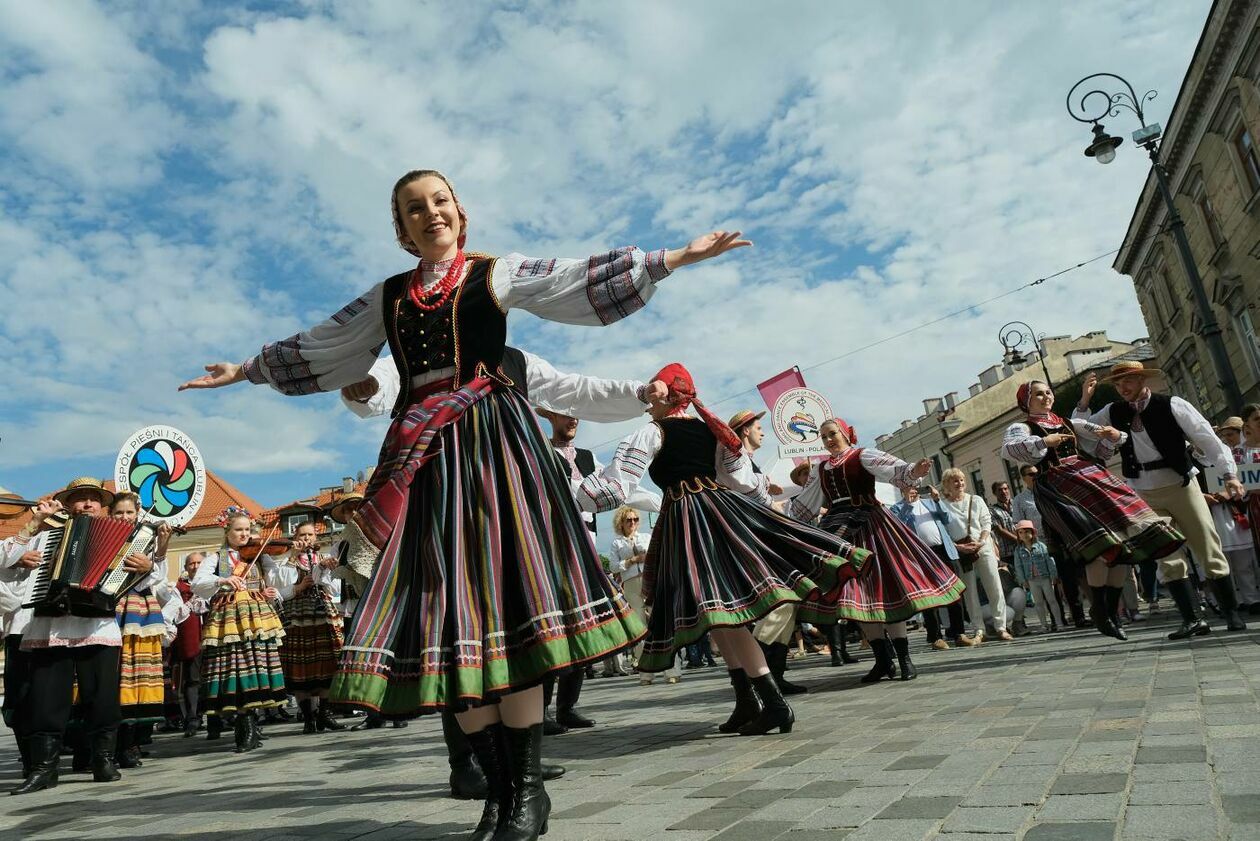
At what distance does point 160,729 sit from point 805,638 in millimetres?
8814

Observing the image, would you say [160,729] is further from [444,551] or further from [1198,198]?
[1198,198]

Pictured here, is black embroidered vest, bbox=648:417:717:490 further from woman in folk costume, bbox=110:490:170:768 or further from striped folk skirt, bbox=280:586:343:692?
striped folk skirt, bbox=280:586:343:692

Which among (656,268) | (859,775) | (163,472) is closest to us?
(859,775)

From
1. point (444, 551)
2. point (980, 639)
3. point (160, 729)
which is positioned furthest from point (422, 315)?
point (160, 729)

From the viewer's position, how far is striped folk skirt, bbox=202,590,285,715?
723 cm

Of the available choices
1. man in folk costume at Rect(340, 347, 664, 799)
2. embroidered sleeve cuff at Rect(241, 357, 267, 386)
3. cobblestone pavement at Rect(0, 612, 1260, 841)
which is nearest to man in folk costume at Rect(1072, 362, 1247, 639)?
cobblestone pavement at Rect(0, 612, 1260, 841)

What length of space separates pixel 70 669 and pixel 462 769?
4.03m

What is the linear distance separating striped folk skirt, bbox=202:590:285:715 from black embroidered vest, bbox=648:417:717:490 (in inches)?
163

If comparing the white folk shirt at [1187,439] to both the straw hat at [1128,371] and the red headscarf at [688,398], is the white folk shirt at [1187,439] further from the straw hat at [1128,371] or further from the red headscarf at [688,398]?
the red headscarf at [688,398]

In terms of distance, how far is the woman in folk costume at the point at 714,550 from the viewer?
447 centimetres

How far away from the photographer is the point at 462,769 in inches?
136

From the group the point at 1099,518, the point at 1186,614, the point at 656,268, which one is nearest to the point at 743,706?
the point at 656,268

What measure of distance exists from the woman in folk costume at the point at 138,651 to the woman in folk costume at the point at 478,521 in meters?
4.59

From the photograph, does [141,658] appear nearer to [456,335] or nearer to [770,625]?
[770,625]
